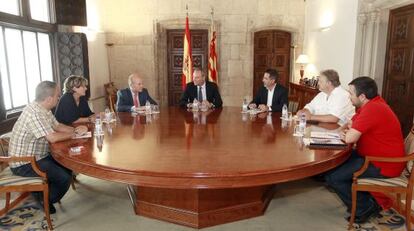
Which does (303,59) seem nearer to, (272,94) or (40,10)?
(272,94)

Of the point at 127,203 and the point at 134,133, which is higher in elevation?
the point at 134,133

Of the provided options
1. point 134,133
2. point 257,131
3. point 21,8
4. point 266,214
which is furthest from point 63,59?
point 266,214

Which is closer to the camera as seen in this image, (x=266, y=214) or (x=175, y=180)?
(x=175, y=180)

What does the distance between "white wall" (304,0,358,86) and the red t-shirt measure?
2726 mm

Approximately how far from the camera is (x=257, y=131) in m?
2.87

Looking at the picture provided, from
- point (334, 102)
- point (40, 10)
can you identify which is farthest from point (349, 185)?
point (40, 10)

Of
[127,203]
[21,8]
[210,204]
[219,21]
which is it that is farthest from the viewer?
[219,21]

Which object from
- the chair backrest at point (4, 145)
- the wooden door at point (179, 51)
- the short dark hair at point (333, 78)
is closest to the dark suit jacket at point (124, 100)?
the chair backrest at point (4, 145)

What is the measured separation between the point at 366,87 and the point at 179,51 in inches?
202

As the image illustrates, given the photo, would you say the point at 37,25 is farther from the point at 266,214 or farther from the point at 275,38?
the point at 275,38

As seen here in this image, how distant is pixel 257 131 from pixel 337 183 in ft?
2.57

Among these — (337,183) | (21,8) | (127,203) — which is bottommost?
(127,203)

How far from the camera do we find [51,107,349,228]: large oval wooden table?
1886mm

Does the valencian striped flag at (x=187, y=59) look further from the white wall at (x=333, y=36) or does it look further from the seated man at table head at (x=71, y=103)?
the seated man at table head at (x=71, y=103)
